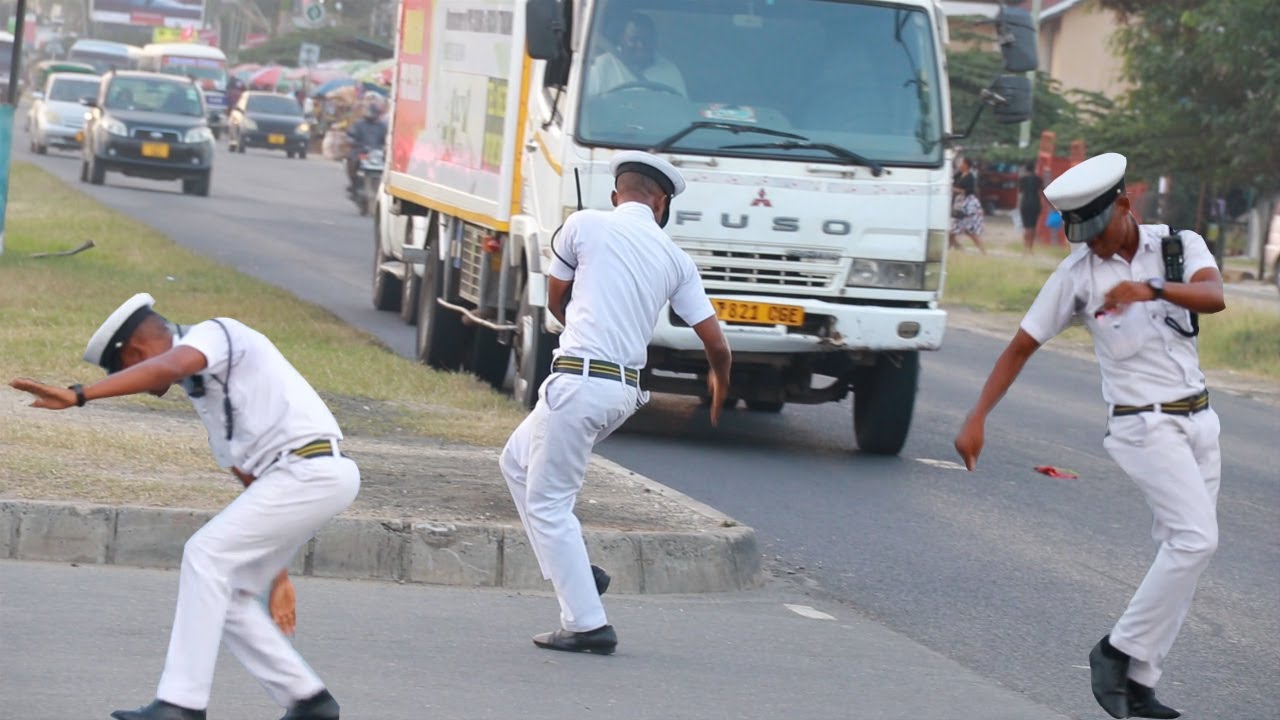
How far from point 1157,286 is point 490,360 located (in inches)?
334

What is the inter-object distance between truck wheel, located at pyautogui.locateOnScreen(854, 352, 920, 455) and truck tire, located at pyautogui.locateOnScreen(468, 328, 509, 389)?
284 centimetres

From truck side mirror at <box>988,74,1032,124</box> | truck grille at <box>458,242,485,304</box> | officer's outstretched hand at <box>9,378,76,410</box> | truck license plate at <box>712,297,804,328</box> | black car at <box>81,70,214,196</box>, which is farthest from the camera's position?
black car at <box>81,70,214,196</box>

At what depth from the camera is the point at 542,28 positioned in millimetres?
11180

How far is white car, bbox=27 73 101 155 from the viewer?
46.8m

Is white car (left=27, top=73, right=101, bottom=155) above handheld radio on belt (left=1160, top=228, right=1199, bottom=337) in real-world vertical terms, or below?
below

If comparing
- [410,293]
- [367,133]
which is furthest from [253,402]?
[367,133]

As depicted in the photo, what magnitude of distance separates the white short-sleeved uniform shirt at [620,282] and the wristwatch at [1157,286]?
1.52 m

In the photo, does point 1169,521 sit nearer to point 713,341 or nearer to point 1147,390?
point 1147,390

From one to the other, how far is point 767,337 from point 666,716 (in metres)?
5.60

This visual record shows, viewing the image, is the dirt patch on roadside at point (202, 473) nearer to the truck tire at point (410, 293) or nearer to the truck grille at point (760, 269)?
the truck grille at point (760, 269)

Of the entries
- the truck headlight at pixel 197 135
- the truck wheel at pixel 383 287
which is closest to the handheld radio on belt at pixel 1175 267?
the truck wheel at pixel 383 287

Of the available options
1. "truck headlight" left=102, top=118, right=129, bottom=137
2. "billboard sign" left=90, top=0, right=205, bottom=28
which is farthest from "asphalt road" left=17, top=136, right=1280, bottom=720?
"billboard sign" left=90, top=0, right=205, bottom=28

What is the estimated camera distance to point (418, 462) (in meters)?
9.56

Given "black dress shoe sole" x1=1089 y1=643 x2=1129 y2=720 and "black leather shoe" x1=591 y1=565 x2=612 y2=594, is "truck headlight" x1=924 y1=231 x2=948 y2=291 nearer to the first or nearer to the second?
"black leather shoe" x1=591 y1=565 x2=612 y2=594
